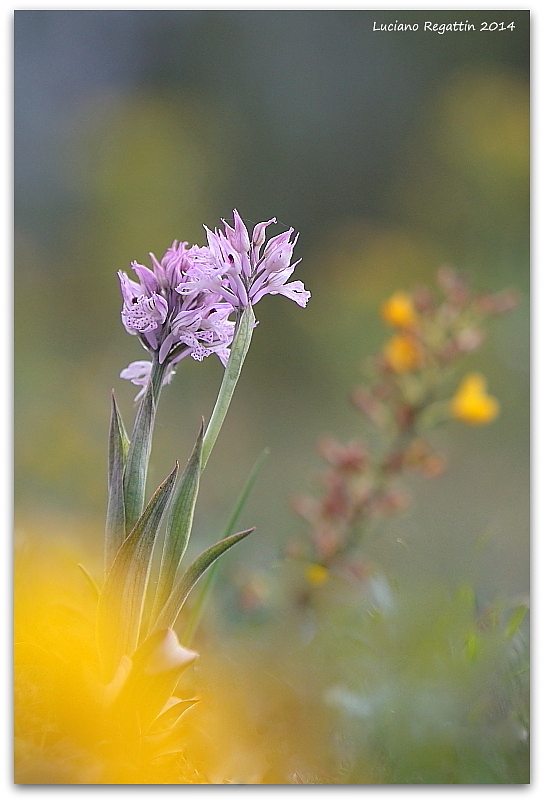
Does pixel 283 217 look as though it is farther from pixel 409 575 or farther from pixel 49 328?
pixel 409 575

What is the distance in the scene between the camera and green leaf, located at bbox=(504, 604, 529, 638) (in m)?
1.24

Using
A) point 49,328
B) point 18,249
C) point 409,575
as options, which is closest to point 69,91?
point 18,249

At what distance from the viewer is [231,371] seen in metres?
0.96

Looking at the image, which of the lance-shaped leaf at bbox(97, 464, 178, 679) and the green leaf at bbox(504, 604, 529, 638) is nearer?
the lance-shaped leaf at bbox(97, 464, 178, 679)

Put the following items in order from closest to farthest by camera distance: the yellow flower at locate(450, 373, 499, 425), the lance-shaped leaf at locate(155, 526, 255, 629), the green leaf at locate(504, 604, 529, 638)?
the lance-shaped leaf at locate(155, 526, 255, 629)
the green leaf at locate(504, 604, 529, 638)
the yellow flower at locate(450, 373, 499, 425)

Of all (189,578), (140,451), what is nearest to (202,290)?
(140,451)

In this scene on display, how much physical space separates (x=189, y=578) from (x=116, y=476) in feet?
0.50

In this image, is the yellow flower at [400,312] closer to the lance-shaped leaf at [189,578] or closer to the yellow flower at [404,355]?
the yellow flower at [404,355]

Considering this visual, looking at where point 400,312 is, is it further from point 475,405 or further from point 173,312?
point 173,312

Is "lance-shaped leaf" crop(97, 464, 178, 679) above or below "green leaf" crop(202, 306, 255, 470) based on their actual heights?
below

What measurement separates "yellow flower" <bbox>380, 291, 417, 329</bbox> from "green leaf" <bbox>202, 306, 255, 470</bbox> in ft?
1.65

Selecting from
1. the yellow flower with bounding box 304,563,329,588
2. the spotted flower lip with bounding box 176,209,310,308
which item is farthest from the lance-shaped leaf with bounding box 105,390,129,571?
the yellow flower with bounding box 304,563,329,588

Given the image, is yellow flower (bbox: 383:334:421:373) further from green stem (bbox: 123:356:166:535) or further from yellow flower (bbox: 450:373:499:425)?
green stem (bbox: 123:356:166:535)

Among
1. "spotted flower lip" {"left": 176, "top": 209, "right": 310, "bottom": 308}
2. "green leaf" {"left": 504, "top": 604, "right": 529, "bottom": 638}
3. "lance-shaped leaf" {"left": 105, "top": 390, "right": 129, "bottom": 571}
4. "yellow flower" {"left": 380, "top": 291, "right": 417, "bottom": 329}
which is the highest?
"spotted flower lip" {"left": 176, "top": 209, "right": 310, "bottom": 308}
